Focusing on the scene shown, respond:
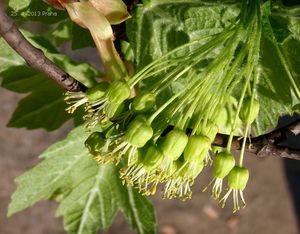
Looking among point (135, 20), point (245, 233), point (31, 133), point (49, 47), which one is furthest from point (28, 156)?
point (135, 20)

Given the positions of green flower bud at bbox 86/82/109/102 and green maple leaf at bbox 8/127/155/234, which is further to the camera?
green maple leaf at bbox 8/127/155/234

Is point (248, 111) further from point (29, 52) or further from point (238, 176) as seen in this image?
point (29, 52)

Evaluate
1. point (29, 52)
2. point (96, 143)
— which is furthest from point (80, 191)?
point (29, 52)

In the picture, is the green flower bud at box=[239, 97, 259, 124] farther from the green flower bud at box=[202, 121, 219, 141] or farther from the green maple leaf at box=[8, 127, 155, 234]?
the green maple leaf at box=[8, 127, 155, 234]

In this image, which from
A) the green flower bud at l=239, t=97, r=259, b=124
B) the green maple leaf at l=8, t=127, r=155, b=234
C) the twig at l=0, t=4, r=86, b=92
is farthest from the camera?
the green maple leaf at l=8, t=127, r=155, b=234

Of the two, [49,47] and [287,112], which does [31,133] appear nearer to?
[49,47]

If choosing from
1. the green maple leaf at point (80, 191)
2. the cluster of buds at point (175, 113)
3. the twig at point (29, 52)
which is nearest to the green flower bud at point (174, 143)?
the cluster of buds at point (175, 113)

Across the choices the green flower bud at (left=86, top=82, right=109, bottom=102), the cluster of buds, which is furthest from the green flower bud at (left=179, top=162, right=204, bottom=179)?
the green flower bud at (left=86, top=82, right=109, bottom=102)
